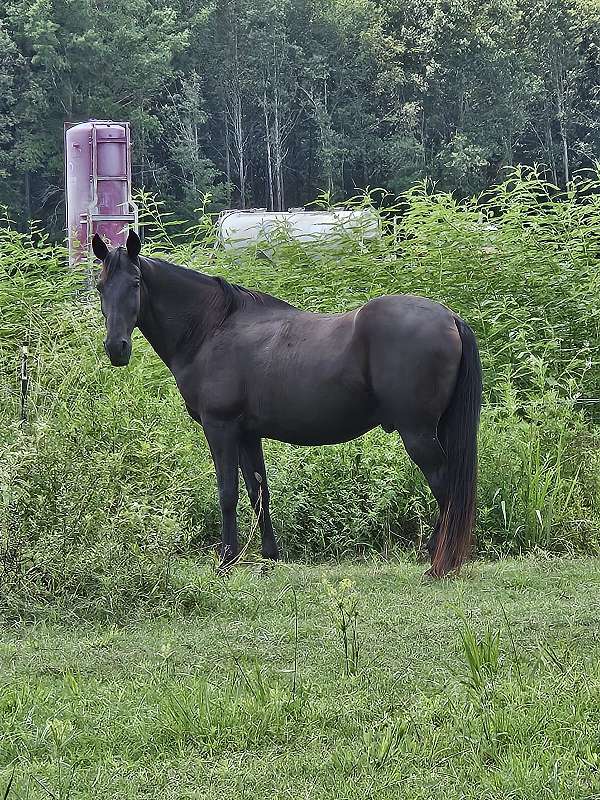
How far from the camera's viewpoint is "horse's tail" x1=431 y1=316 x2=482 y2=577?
599 centimetres

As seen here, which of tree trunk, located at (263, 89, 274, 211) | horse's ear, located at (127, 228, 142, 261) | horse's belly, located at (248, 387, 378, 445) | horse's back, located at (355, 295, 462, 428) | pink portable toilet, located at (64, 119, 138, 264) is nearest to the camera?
horse's back, located at (355, 295, 462, 428)

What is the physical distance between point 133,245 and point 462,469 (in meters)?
2.17

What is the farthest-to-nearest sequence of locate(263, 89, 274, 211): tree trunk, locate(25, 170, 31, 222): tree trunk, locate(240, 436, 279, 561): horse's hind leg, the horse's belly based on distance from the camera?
1. locate(263, 89, 274, 211): tree trunk
2. locate(25, 170, 31, 222): tree trunk
3. locate(240, 436, 279, 561): horse's hind leg
4. the horse's belly

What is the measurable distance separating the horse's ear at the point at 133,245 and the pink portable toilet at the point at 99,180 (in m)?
7.84

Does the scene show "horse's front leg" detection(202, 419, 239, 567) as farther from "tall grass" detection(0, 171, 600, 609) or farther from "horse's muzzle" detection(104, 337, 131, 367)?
"horse's muzzle" detection(104, 337, 131, 367)

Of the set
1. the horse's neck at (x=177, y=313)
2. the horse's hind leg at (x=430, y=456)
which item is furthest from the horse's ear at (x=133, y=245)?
A: the horse's hind leg at (x=430, y=456)

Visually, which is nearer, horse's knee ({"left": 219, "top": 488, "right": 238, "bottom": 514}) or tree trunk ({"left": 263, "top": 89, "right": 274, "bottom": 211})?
horse's knee ({"left": 219, "top": 488, "right": 238, "bottom": 514})

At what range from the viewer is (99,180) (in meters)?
14.9

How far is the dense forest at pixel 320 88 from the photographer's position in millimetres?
39500

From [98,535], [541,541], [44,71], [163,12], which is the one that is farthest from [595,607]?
[163,12]

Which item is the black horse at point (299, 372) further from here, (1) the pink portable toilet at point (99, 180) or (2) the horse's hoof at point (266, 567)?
(1) the pink portable toilet at point (99, 180)

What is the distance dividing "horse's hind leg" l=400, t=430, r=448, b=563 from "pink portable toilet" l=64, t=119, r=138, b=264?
861cm

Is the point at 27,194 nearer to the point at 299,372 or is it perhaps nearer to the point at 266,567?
the point at 299,372

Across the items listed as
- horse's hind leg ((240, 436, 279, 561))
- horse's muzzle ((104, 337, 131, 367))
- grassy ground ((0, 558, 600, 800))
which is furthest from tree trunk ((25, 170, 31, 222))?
grassy ground ((0, 558, 600, 800))
